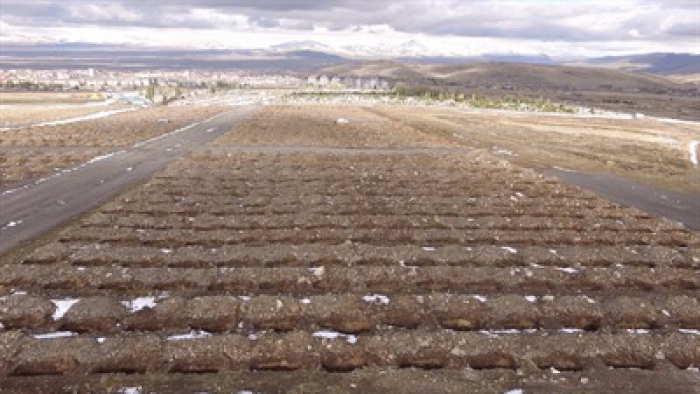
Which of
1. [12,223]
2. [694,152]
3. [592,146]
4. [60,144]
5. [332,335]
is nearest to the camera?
[332,335]

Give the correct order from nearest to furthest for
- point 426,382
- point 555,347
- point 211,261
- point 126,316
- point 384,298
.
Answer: point 426,382
point 555,347
point 126,316
point 384,298
point 211,261

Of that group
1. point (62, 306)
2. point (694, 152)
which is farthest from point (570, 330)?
point (694, 152)

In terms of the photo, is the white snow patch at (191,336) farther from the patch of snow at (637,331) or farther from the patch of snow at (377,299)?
the patch of snow at (637,331)

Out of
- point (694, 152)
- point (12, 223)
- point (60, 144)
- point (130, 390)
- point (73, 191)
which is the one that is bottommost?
point (130, 390)

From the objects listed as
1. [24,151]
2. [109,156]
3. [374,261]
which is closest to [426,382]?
[374,261]

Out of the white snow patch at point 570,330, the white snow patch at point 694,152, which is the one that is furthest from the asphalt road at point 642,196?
the white snow patch at point 570,330

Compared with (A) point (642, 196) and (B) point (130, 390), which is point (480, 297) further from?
(A) point (642, 196)

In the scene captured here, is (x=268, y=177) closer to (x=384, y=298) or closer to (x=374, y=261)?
(x=374, y=261)
